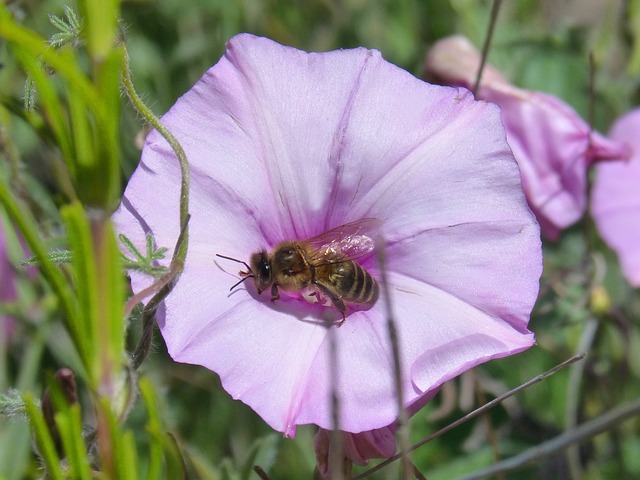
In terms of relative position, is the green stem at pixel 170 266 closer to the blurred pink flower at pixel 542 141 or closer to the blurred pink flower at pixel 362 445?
the blurred pink flower at pixel 362 445

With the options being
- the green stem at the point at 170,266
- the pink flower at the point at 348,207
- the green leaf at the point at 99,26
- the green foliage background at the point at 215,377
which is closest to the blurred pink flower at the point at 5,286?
the green foliage background at the point at 215,377

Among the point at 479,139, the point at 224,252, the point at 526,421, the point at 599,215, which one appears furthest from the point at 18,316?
the point at 599,215

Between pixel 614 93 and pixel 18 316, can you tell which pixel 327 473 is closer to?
pixel 18 316

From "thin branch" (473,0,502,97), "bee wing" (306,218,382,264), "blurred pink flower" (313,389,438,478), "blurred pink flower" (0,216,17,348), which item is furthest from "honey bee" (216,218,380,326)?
"blurred pink flower" (0,216,17,348)

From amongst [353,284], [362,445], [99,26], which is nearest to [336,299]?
[353,284]

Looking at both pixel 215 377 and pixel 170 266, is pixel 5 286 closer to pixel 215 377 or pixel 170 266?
pixel 215 377

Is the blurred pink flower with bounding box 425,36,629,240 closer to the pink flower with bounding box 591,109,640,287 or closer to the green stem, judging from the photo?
the pink flower with bounding box 591,109,640,287
